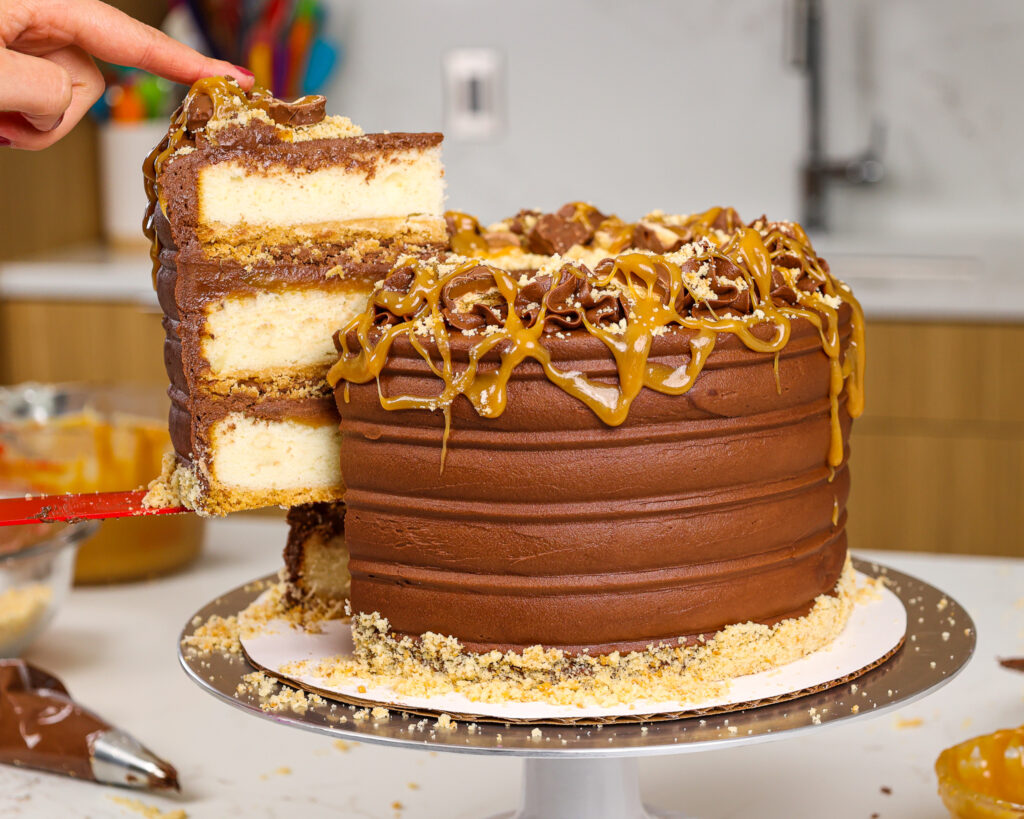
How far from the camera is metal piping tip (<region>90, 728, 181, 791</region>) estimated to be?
158 cm

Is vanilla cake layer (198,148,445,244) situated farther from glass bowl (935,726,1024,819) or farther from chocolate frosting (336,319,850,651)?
glass bowl (935,726,1024,819)

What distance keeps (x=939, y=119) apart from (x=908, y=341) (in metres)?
1.12

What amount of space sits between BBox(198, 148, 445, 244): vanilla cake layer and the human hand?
136mm

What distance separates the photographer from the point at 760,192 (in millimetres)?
4242

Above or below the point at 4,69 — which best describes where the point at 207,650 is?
below

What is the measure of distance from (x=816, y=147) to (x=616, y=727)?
3.19 meters

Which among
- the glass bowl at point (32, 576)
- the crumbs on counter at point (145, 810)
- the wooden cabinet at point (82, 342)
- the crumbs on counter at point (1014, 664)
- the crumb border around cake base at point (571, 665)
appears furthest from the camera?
the wooden cabinet at point (82, 342)

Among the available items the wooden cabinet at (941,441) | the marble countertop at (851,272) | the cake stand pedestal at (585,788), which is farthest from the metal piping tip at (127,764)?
the marble countertop at (851,272)

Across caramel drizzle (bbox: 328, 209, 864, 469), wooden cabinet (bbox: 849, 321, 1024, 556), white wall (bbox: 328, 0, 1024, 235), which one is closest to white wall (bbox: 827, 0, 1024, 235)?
white wall (bbox: 328, 0, 1024, 235)

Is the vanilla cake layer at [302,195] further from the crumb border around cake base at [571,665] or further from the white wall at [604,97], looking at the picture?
the white wall at [604,97]

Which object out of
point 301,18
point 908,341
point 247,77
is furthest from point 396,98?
point 247,77

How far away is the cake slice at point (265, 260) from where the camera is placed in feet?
4.50

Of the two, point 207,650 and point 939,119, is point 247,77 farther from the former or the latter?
point 939,119

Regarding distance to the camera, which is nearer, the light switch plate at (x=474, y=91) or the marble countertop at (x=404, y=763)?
the marble countertop at (x=404, y=763)
